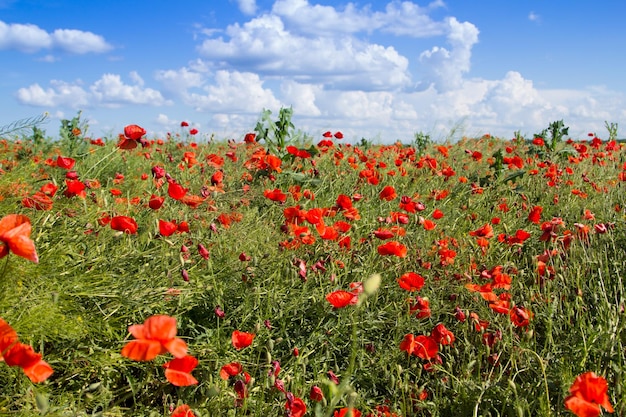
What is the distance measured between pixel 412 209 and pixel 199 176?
2.06 meters

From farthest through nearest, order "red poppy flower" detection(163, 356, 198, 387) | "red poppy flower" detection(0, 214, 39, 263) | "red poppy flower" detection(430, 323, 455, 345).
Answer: "red poppy flower" detection(430, 323, 455, 345)
"red poppy flower" detection(163, 356, 198, 387)
"red poppy flower" detection(0, 214, 39, 263)

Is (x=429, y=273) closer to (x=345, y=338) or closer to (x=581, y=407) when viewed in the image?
(x=345, y=338)

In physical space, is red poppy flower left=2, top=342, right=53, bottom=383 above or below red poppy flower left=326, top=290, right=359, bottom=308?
below

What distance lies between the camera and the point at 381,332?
7.43 feet

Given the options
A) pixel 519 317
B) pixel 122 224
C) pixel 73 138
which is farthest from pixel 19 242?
pixel 73 138

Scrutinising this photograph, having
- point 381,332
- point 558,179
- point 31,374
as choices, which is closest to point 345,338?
point 381,332

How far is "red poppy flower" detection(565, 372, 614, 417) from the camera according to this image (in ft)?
4.19

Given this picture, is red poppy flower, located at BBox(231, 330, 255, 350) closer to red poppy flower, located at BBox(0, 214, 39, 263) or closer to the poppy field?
the poppy field

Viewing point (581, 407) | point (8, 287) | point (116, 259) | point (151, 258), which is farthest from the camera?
point (151, 258)

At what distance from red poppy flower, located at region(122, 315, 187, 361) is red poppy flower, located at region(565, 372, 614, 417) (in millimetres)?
841

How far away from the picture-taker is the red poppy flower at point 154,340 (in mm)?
1220

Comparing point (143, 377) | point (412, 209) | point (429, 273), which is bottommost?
point (143, 377)

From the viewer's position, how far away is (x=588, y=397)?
4.26ft

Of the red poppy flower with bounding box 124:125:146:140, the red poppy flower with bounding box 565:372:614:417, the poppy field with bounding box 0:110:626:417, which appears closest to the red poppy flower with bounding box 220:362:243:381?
the poppy field with bounding box 0:110:626:417
